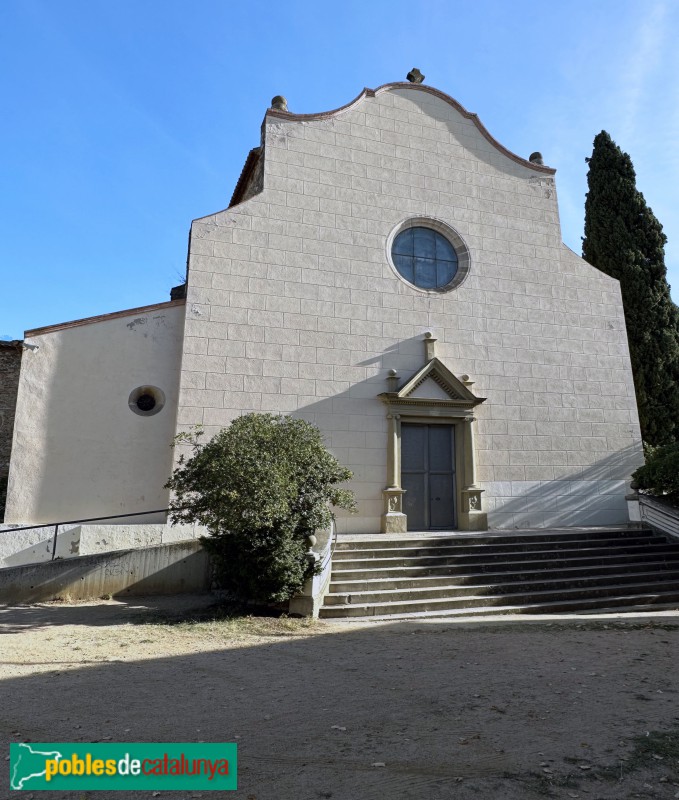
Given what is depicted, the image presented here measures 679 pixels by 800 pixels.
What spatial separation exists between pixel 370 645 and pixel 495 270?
37.8ft

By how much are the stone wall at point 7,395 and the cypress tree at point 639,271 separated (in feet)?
59.3

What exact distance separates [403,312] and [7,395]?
9.79 meters

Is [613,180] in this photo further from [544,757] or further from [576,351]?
[544,757]

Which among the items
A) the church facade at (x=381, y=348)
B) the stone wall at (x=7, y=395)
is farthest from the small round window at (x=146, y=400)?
the stone wall at (x=7, y=395)

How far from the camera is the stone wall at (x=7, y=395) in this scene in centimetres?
1233

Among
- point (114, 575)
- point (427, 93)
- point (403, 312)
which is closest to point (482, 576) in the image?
point (114, 575)

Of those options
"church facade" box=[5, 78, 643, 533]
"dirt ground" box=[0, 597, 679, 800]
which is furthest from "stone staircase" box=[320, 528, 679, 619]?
"church facade" box=[5, 78, 643, 533]

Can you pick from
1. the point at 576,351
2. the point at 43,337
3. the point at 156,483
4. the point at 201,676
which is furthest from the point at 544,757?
the point at 576,351

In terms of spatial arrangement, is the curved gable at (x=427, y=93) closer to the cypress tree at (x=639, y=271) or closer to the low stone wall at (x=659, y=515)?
the cypress tree at (x=639, y=271)

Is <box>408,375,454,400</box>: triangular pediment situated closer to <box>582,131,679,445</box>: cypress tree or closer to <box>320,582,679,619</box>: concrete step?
<box>320,582,679,619</box>: concrete step

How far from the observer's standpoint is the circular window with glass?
14.4 metres

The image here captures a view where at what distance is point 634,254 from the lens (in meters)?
18.5

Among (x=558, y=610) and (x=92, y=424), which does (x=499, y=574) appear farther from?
(x=92, y=424)

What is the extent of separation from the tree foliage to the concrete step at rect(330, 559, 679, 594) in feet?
3.79
